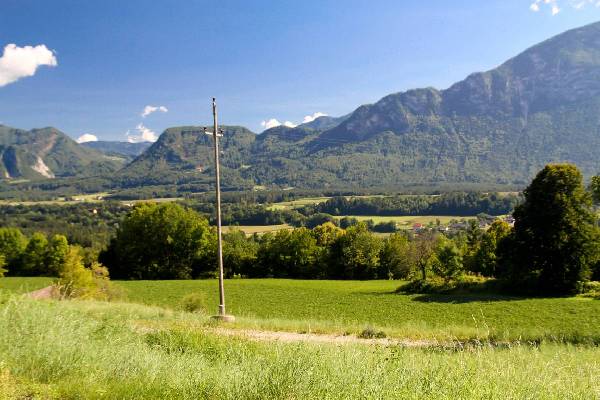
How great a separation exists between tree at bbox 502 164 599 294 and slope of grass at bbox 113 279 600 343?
8.75 ft

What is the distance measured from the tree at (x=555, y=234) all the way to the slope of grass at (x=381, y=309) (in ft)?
8.75

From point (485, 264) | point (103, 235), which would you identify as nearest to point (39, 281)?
point (103, 235)

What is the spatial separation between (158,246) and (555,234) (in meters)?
55.9

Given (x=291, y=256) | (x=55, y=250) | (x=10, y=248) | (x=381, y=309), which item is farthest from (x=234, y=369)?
(x=10, y=248)

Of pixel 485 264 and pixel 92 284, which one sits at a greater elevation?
pixel 92 284

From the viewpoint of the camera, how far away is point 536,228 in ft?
120

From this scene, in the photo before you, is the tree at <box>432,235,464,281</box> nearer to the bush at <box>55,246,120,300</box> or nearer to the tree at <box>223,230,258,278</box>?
the bush at <box>55,246,120,300</box>

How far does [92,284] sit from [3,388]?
32.0 m

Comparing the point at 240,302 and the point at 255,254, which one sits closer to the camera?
the point at 240,302

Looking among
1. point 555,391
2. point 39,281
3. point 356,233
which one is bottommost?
point 39,281

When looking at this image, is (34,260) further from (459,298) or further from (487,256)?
(487,256)

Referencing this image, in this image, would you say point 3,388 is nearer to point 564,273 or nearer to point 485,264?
point 564,273

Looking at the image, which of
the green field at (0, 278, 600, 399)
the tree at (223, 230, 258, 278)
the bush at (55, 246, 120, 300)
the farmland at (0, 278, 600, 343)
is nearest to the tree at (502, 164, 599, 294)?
the farmland at (0, 278, 600, 343)

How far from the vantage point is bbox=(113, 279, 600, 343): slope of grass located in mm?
18812
